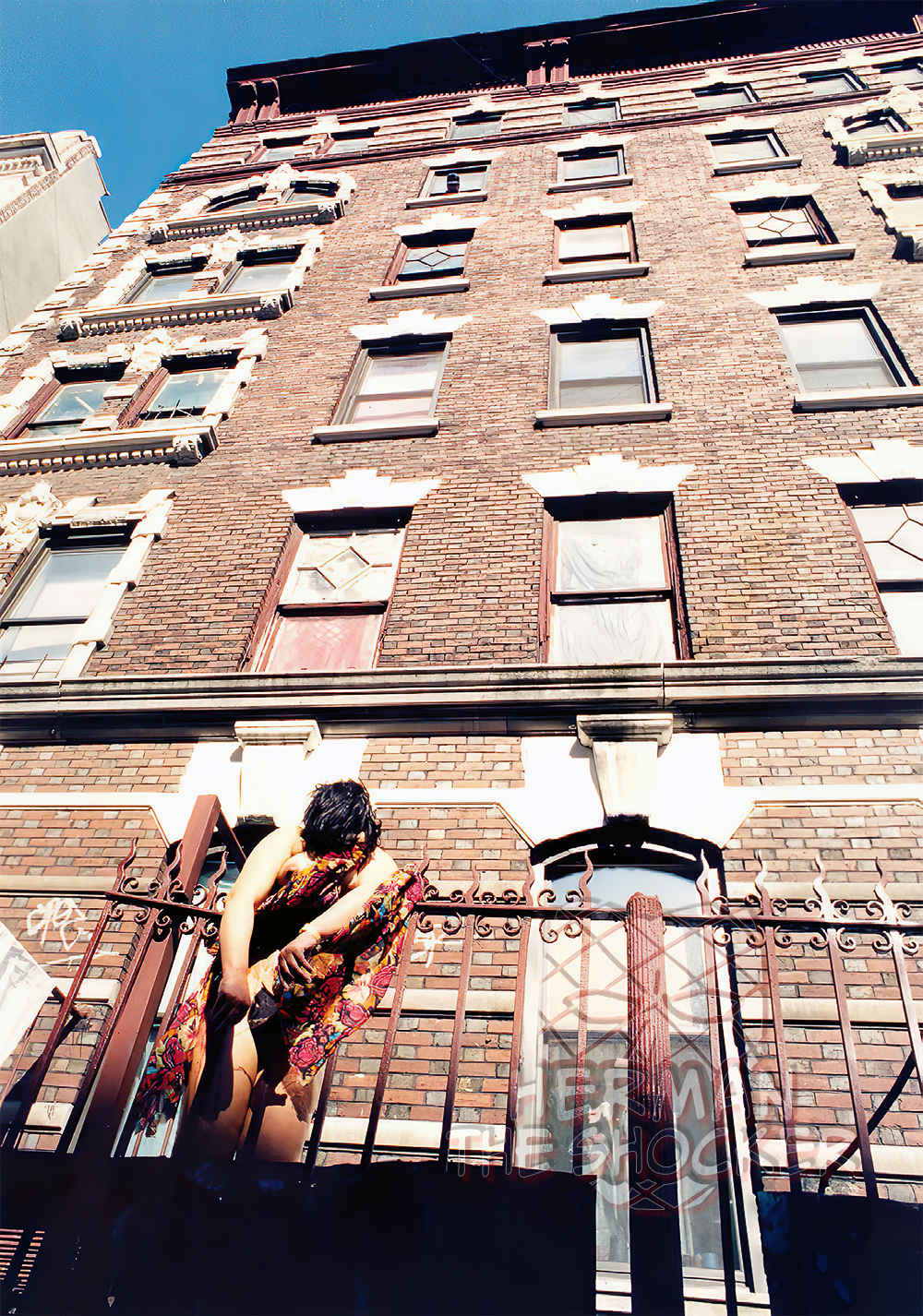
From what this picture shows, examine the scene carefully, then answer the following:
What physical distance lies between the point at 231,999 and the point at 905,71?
64.3 ft

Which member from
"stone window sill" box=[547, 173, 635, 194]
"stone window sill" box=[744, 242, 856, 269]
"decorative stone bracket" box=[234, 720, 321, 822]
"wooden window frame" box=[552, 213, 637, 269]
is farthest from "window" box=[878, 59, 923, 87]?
"decorative stone bracket" box=[234, 720, 321, 822]

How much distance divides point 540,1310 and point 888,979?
295 centimetres

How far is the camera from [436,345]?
426 inches

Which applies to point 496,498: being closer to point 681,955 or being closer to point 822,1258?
point 681,955

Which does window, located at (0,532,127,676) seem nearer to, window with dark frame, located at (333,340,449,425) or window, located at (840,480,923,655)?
window with dark frame, located at (333,340,449,425)

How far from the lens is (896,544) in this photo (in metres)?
7.12

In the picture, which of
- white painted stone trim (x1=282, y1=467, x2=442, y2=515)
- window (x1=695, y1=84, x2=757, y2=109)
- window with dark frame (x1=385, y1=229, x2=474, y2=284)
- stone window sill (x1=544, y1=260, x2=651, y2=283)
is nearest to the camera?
white painted stone trim (x1=282, y1=467, x2=442, y2=515)

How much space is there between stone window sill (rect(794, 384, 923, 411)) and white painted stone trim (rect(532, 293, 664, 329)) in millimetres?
3026

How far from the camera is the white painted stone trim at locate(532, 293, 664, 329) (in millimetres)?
10250

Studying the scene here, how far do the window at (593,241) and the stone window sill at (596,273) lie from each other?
33.4 inches

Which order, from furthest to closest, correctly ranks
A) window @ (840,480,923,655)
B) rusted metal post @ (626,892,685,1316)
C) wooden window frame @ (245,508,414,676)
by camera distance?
wooden window frame @ (245,508,414,676) < window @ (840,480,923,655) < rusted metal post @ (626,892,685,1316)

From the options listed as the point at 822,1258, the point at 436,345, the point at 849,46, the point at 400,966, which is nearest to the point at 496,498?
the point at 436,345

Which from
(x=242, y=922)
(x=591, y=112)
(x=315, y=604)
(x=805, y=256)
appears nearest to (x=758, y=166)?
(x=805, y=256)

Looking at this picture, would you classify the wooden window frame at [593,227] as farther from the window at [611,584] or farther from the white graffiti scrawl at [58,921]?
the white graffiti scrawl at [58,921]
